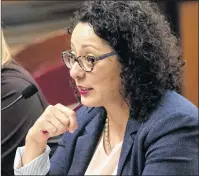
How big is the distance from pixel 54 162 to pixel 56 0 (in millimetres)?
Answer: 956

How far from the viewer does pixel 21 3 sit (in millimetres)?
1764

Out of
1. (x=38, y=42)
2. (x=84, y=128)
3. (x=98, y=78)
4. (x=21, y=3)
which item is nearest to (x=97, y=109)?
(x=84, y=128)

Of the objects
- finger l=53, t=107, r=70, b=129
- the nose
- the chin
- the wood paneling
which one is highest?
the nose

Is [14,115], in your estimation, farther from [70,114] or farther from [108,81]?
[108,81]

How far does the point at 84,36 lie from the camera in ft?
2.96

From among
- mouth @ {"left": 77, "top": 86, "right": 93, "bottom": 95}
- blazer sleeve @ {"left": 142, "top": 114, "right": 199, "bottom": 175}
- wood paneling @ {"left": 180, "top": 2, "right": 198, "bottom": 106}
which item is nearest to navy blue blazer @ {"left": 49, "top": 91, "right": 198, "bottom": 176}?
blazer sleeve @ {"left": 142, "top": 114, "right": 199, "bottom": 175}

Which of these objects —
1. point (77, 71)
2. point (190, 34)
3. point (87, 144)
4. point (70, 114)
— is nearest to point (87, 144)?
point (87, 144)

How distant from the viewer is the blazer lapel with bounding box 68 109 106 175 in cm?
100

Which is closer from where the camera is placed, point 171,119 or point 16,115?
point 171,119

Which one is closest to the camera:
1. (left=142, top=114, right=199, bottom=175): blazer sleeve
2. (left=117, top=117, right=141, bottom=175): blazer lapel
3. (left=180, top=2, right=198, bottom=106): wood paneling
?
(left=142, top=114, right=199, bottom=175): blazer sleeve

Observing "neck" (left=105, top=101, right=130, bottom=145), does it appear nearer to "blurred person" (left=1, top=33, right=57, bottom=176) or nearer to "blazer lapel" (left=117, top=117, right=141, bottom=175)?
"blazer lapel" (left=117, top=117, right=141, bottom=175)

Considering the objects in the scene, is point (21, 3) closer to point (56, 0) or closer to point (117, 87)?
point (56, 0)

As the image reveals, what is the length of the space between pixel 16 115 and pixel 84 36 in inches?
10.8

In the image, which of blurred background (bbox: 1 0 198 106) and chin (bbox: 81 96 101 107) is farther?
blurred background (bbox: 1 0 198 106)
